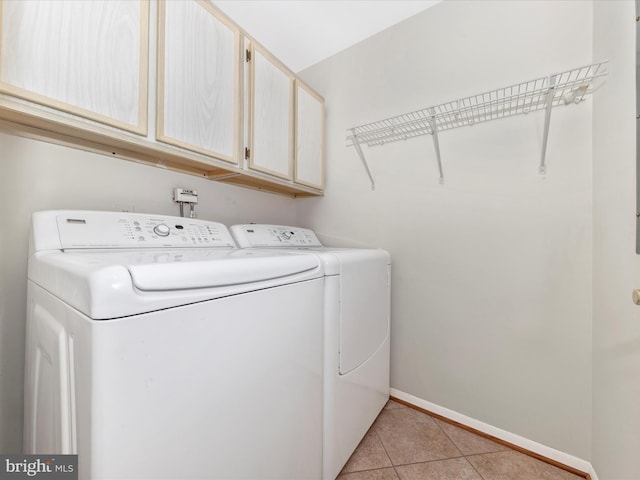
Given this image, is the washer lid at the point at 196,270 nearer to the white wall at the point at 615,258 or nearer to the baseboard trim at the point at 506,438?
the white wall at the point at 615,258

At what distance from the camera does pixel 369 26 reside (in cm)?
185

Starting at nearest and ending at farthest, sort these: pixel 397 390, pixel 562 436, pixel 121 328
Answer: pixel 121 328 → pixel 562 436 → pixel 397 390

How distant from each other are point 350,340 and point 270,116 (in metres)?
1.40

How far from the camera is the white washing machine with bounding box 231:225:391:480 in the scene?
109 centimetres

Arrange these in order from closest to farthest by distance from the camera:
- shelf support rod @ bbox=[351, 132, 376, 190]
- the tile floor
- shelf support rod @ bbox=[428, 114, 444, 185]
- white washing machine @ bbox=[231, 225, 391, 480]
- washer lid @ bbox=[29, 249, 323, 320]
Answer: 1. washer lid @ bbox=[29, 249, 323, 320]
2. white washing machine @ bbox=[231, 225, 391, 480]
3. the tile floor
4. shelf support rod @ bbox=[428, 114, 444, 185]
5. shelf support rod @ bbox=[351, 132, 376, 190]

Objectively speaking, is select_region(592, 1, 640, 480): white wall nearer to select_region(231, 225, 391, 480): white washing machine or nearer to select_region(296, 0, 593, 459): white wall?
select_region(296, 0, 593, 459): white wall

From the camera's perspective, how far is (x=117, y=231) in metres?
1.04

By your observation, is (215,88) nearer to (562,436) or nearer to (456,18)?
(456,18)

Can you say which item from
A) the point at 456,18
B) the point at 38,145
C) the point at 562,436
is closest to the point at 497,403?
the point at 562,436

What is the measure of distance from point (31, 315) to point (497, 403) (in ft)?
6.84

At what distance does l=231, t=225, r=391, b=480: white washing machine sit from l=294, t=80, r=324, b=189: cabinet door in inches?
20.6

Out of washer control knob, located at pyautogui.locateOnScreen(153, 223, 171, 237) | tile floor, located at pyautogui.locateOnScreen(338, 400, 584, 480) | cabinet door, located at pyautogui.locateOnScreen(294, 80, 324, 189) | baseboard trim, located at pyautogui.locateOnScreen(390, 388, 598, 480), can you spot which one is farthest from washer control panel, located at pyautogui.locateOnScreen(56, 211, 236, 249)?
baseboard trim, located at pyautogui.locateOnScreen(390, 388, 598, 480)

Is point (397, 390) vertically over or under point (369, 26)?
under

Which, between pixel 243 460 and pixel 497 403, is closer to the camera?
pixel 243 460
